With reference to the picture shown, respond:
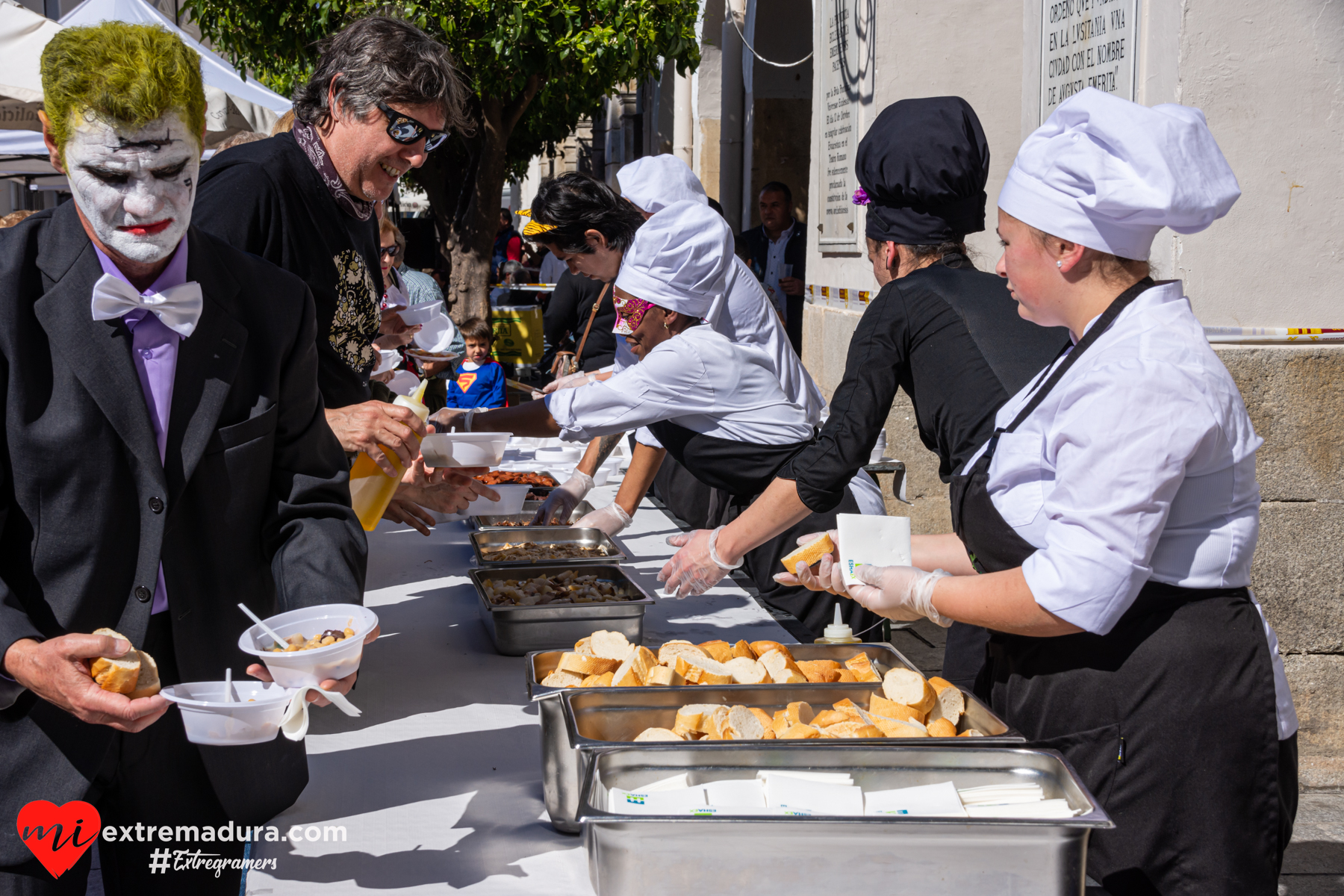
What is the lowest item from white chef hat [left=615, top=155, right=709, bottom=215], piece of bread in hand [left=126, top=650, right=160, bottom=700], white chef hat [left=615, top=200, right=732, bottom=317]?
piece of bread in hand [left=126, top=650, right=160, bottom=700]

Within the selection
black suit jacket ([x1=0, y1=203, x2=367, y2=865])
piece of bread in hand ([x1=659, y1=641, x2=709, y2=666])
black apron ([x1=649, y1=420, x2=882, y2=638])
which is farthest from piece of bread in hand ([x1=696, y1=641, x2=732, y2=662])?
black apron ([x1=649, y1=420, x2=882, y2=638])

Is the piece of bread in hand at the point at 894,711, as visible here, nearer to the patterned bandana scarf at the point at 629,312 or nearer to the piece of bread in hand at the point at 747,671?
the piece of bread in hand at the point at 747,671

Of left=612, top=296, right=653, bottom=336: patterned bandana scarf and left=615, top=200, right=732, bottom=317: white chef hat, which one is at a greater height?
left=615, top=200, right=732, bottom=317: white chef hat

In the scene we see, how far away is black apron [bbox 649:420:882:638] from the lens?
3.02 meters


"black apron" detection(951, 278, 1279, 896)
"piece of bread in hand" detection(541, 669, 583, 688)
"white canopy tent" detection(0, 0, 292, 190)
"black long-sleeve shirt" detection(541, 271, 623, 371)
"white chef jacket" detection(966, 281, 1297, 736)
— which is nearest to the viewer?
"white chef jacket" detection(966, 281, 1297, 736)

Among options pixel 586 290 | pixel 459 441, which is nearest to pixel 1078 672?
pixel 459 441

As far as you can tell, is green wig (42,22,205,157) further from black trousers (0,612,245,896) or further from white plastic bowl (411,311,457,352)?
white plastic bowl (411,311,457,352)

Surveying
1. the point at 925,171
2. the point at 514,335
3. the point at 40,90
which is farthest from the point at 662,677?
the point at 514,335

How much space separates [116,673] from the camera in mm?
1218

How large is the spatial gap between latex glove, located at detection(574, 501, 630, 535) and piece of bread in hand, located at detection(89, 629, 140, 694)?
2053 mm

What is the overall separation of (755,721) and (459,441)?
1.27m

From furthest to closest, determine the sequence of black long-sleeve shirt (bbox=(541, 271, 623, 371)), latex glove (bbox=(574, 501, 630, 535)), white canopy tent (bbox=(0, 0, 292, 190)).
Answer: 1. black long-sleeve shirt (bbox=(541, 271, 623, 371))
2. white canopy tent (bbox=(0, 0, 292, 190))
3. latex glove (bbox=(574, 501, 630, 535))

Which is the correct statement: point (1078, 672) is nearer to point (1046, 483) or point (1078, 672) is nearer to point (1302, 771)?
point (1046, 483)

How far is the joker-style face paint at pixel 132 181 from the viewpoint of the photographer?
137 centimetres
